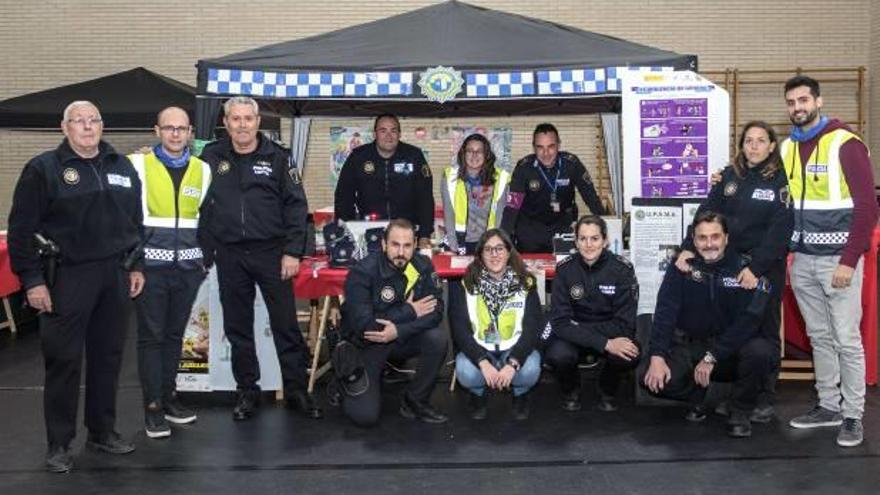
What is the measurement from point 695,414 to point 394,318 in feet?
5.41

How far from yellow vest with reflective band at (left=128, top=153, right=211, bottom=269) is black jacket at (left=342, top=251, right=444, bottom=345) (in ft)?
2.76

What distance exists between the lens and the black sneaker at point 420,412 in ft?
16.1

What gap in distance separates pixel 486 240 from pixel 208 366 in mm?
1787

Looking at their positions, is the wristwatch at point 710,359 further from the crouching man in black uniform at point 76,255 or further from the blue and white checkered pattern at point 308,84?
the crouching man in black uniform at point 76,255

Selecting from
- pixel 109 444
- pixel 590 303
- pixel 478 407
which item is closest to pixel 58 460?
pixel 109 444

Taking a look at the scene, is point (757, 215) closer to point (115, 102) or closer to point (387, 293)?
point (387, 293)

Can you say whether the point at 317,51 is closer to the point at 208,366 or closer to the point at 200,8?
the point at 208,366

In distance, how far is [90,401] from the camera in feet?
14.1

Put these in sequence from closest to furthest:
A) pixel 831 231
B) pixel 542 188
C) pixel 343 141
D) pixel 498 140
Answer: pixel 831 231, pixel 542 188, pixel 343 141, pixel 498 140

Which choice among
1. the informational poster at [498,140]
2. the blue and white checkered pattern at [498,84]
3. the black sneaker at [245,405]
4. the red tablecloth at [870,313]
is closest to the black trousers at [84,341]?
the black sneaker at [245,405]

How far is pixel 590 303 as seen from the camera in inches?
196

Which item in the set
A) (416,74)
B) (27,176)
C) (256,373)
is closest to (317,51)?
(416,74)

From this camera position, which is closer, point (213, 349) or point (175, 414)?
point (175, 414)

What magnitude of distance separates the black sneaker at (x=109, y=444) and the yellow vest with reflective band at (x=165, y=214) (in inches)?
32.5
